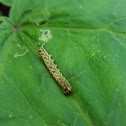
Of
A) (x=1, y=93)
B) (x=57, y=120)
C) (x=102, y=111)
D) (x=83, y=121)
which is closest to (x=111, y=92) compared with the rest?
(x=102, y=111)

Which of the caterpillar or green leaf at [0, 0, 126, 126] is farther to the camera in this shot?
the caterpillar

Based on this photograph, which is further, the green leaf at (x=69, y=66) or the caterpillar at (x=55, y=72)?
the caterpillar at (x=55, y=72)

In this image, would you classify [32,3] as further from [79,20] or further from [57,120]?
[57,120]
